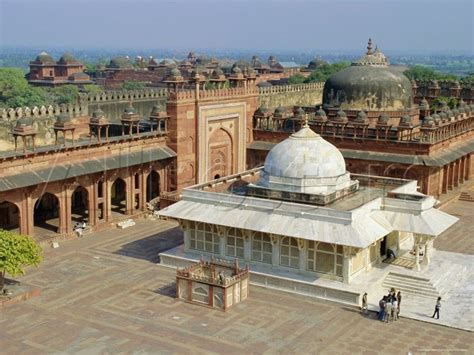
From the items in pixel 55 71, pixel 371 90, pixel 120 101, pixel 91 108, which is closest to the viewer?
pixel 91 108

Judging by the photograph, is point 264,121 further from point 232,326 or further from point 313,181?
point 232,326

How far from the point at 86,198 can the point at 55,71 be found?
231ft

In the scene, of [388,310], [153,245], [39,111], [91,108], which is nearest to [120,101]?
[91,108]

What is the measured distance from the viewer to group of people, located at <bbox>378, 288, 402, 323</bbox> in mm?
20484

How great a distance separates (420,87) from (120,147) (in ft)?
113

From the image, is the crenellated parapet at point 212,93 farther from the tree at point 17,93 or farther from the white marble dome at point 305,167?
the tree at point 17,93

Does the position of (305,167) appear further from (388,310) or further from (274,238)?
(388,310)

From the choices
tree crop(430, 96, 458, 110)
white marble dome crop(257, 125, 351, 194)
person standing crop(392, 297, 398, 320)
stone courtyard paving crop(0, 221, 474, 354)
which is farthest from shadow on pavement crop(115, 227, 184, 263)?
tree crop(430, 96, 458, 110)

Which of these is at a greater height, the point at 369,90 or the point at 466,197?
the point at 369,90

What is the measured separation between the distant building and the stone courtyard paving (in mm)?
72740

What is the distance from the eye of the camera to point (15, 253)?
21.4 meters

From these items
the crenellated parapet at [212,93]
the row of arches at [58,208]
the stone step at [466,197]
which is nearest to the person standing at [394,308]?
the row of arches at [58,208]

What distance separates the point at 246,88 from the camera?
132 feet

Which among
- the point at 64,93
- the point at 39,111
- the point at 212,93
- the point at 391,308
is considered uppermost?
the point at 212,93
